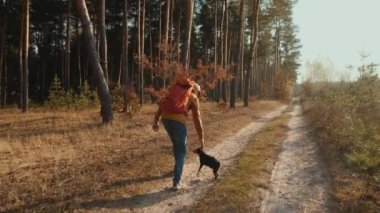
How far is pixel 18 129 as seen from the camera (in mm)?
16391

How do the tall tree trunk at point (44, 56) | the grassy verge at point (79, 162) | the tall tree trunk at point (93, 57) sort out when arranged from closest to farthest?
the grassy verge at point (79, 162)
the tall tree trunk at point (93, 57)
the tall tree trunk at point (44, 56)

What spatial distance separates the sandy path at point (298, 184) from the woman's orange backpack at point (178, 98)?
83.8 inches

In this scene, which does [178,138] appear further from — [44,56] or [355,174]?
[44,56]

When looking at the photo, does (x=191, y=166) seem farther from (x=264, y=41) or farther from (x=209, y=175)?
(x=264, y=41)

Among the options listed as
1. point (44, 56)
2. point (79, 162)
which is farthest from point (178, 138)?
point (44, 56)

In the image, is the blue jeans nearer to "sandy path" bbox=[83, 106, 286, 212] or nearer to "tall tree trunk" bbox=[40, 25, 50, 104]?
"sandy path" bbox=[83, 106, 286, 212]

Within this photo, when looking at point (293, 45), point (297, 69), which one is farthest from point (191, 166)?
point (297, 69)

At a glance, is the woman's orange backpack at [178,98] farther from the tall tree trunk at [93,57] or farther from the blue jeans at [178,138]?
the tall tree trunk at [93,57]

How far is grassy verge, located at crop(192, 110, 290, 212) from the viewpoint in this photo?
7.18m

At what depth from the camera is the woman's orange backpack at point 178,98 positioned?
8.01 m

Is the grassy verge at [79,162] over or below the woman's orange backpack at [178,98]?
below

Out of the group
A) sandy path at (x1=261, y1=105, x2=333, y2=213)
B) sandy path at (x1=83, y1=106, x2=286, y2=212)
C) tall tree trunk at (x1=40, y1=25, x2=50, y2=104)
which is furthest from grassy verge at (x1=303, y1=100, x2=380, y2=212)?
tall tree trunk at (x1=40, y1=25, x2=50, y2=104)

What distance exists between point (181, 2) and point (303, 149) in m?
30.5

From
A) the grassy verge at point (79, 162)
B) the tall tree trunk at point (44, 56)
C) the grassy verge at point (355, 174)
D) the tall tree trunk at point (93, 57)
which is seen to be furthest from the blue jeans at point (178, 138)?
the tall tree trunk at point (44, 56)
